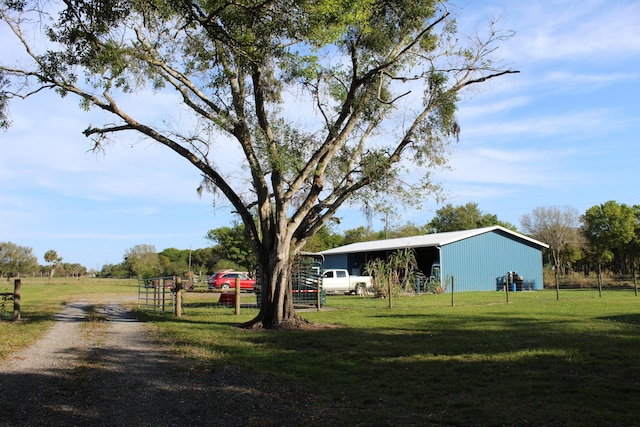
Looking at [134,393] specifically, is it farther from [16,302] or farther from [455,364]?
[16,302]

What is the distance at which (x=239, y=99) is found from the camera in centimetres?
1418

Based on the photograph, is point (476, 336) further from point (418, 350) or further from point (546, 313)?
point (546, 313)

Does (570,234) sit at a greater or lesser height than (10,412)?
greater

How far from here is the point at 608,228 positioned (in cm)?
5406

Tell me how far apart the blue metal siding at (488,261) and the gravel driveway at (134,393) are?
90.7ft

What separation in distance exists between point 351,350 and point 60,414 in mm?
5429

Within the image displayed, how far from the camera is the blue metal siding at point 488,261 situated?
36.6m

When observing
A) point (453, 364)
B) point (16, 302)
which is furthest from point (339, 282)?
point (453, 364)

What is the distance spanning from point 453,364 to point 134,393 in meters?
4.70

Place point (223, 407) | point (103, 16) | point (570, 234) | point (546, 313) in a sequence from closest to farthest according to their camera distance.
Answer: point (223, 407)
point (103, 16)
point (546, 313)
point (570, 234)

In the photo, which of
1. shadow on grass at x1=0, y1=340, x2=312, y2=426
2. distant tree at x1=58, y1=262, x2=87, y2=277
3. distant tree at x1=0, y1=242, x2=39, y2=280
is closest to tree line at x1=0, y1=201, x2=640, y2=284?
distant tree at x1=0, y1=242, x2=39, y2=280

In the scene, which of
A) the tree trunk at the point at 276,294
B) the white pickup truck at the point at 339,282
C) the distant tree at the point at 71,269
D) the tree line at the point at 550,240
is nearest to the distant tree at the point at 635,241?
the tree line at the point at 550,240

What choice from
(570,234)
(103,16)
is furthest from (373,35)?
(570,234)

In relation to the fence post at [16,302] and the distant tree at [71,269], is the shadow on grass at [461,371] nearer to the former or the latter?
the fence post at [16,302]
